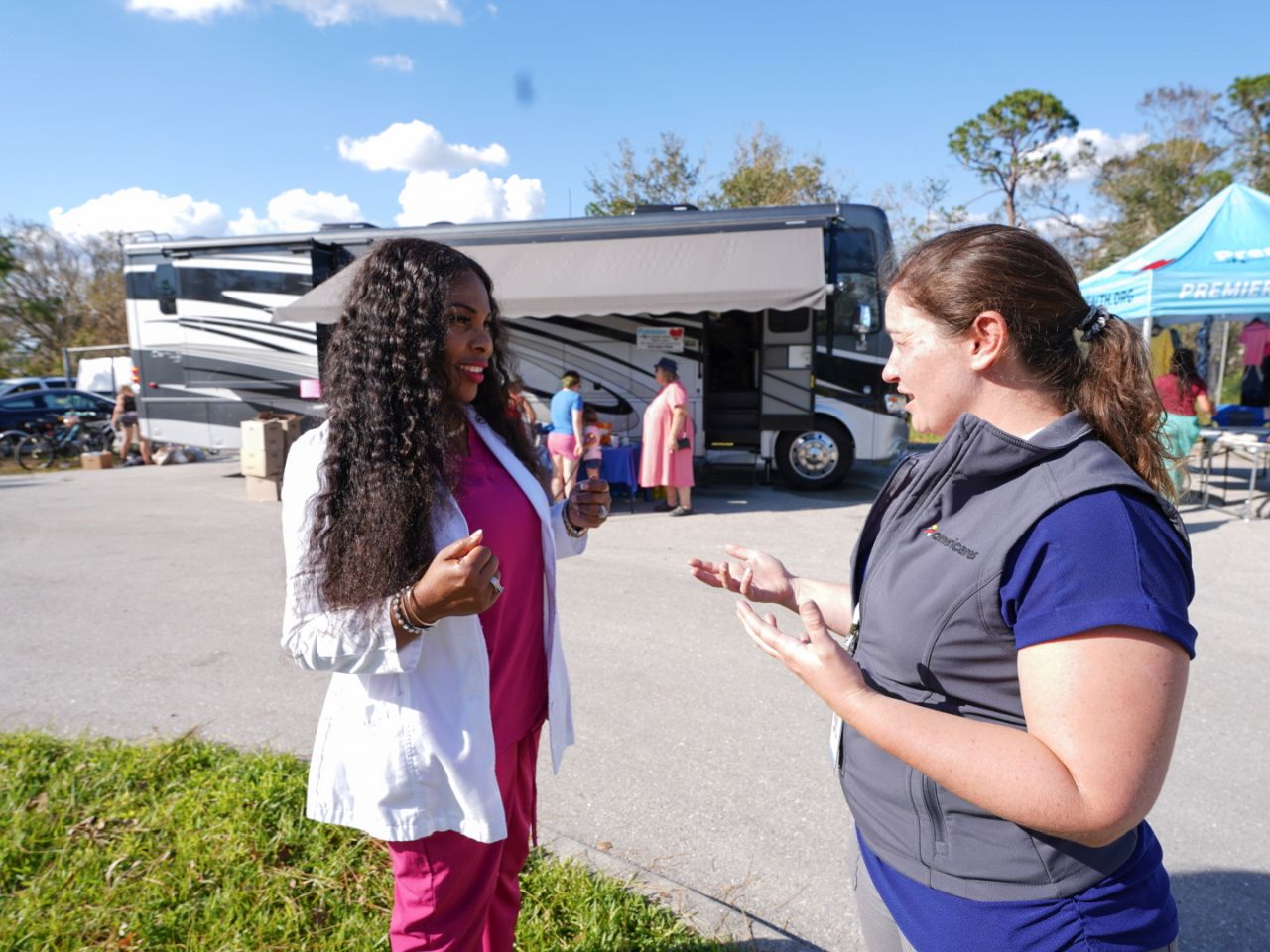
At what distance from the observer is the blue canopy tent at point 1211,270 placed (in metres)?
8.69

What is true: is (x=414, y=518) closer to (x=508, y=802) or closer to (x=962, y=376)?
(x=508, y=802)

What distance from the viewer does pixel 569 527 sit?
2.28m

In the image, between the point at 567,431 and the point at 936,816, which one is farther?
the point at 567,431

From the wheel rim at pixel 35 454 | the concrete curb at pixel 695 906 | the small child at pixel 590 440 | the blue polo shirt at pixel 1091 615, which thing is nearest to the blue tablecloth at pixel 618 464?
A: the small child at pixel 590 440

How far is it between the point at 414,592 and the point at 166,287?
13811 millimetres

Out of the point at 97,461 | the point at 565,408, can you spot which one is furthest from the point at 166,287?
the point at 565,408

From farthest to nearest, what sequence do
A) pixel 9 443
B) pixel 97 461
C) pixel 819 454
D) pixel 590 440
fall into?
pixel 9 443 < pixel 97 461 < pixel 819 454 < pixel 590 440

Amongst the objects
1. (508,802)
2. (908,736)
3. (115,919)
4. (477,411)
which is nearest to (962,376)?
(908,736)

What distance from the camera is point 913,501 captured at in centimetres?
140

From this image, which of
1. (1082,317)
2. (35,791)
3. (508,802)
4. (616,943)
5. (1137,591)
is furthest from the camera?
(35,791)

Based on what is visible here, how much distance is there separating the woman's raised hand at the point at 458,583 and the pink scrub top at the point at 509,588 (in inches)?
12.3

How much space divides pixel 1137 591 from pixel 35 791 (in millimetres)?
3930

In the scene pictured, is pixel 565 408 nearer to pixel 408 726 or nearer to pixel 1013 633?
pixel 408 726

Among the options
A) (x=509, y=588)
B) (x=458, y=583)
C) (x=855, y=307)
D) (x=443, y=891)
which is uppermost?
(x=855, y=307)
